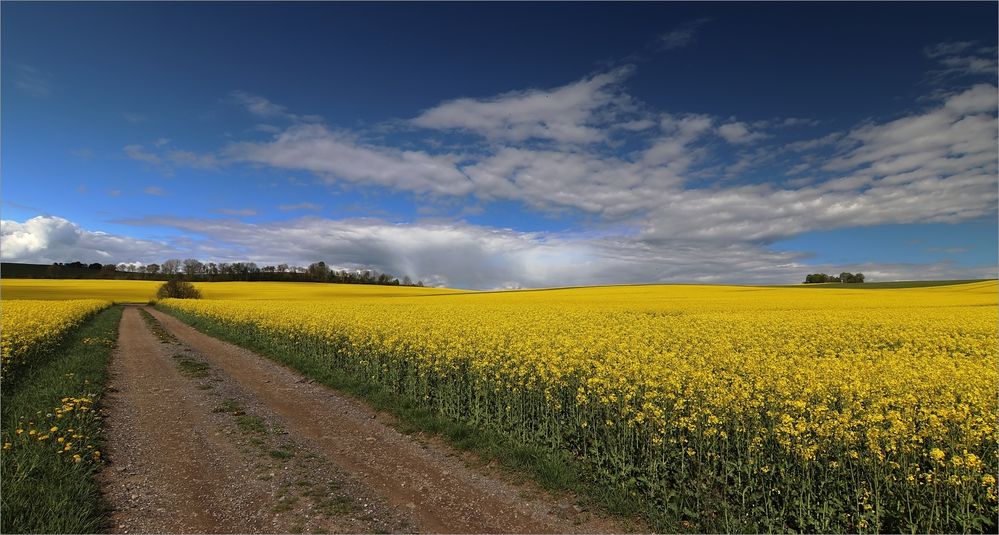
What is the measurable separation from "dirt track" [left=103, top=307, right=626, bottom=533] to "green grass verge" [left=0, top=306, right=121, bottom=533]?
1.06 ft

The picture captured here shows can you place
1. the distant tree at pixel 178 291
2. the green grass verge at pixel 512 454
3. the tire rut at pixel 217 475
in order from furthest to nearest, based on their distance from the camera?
1. the distant tree at pixel 178 291
2. the green grass verge at pixel 512 454
3. the tire rut at pixel 217 475

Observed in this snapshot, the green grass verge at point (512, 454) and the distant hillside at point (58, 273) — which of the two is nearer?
the green grass verge at point (512, 454)

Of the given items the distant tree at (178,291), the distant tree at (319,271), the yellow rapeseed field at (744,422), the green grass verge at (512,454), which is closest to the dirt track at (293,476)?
the green grass verge at (512,454)

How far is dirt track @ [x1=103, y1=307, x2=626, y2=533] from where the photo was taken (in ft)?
19.7

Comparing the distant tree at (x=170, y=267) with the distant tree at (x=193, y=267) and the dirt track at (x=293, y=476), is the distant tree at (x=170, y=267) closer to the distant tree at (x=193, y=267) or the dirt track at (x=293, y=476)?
the distant tree at (x=193, y=267)

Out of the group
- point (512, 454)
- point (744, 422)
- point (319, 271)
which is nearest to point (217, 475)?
point (512, 454)

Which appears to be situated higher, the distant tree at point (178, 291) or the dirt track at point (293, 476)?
the distant tree at point (178, 291)

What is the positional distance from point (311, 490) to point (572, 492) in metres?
3.74

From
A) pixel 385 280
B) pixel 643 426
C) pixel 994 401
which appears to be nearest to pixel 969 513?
pixel 994 401

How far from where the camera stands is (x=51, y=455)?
23.1ft

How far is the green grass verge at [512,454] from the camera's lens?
20.9ft

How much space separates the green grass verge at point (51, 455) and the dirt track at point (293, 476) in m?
0.32

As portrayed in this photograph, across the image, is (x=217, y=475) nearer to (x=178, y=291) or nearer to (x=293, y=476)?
(x=293, y=476)

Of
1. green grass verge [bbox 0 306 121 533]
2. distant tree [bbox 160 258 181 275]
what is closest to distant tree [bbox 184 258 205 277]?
distant tree [bbox 160 258 181 275]
